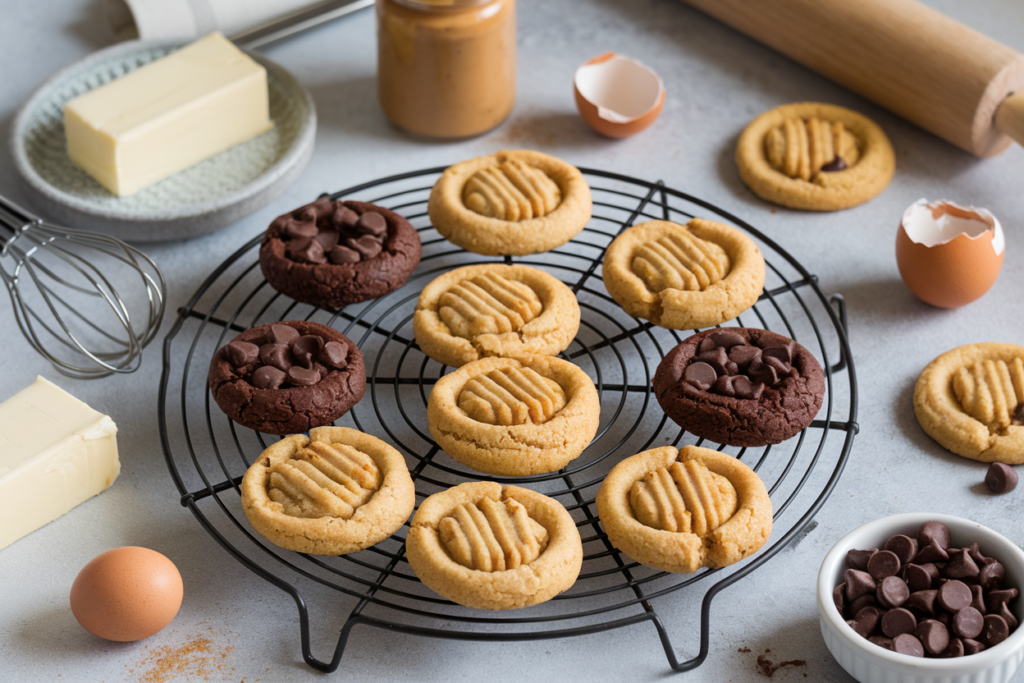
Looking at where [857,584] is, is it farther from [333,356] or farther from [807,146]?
[807,146]

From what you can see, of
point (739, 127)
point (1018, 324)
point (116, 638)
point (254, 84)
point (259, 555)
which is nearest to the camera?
point (116, 638)

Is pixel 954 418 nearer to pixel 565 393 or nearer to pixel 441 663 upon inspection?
pixel 565 393

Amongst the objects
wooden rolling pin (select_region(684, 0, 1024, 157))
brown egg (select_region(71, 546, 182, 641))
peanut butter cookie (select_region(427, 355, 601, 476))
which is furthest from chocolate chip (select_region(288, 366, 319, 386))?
wooden rolling pin (select_region(684, 0, 1024, 157))

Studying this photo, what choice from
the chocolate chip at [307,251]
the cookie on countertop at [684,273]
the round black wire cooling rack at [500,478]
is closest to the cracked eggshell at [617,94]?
the round black wire cooling rack at [500,478]

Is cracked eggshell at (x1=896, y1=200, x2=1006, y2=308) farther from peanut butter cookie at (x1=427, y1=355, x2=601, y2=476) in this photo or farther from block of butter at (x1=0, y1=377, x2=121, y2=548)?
block of butter at (x1=0, y1=377, x2=121, y2=548)

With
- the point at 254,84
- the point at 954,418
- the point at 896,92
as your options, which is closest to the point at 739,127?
the point at 896,92

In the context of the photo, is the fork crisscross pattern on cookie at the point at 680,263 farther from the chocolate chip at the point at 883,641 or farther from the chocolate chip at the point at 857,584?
the chocolate chip at the point at 883,641
